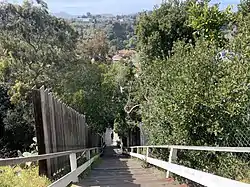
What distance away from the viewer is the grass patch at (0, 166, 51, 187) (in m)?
6.43

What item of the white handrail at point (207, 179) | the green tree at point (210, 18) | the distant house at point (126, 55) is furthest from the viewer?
the distant house at point (126, 55)

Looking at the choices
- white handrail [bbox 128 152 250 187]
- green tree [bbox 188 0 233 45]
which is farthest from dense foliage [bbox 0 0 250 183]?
white handrail [bbox 128 152 250 187]

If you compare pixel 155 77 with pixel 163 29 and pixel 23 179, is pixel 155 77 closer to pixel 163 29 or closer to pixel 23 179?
pixel 23 179

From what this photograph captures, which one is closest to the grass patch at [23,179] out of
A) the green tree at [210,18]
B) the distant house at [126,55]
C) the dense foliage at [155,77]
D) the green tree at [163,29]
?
the dense foliage at [155,77]

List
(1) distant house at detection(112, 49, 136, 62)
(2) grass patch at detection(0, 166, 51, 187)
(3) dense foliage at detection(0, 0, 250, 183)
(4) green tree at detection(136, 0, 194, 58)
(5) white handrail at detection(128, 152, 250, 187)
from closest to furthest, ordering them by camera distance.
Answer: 1. (5) white handrail at detection(128, 152, 250, 187)
2. (2) grass patch at detection(0, 166, 51, 187)
3. (3) dense foliage at detection(0, 0, 250, 183)
4. (4) green tree at detection(136, 0, 194, 58)
5. (1) distant house at detection(112, 49, 136, 62)

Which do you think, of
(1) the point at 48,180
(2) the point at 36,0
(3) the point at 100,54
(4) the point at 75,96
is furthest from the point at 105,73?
(1) the point at 48,180

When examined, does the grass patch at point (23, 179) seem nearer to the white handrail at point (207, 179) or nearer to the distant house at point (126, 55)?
the white handrail at point (207, 179)

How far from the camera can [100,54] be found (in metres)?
69.8

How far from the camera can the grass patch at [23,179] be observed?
6430 mm

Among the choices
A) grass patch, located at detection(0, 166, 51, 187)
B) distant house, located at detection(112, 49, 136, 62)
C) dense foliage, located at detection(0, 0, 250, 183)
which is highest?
distant house, located at detection(112, 49, 136, 62)

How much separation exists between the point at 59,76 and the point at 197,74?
93.2ft

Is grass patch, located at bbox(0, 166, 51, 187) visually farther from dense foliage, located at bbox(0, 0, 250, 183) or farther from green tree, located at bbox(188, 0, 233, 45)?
green tree, located at bbox(188, 0, 233, 45)

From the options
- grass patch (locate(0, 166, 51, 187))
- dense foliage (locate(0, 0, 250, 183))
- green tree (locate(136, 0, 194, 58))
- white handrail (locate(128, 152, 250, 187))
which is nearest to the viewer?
white handrail (locate(128, 152, 250, 187))

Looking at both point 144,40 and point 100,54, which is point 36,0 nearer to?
point 100,54
